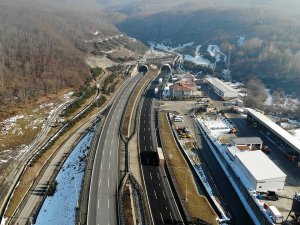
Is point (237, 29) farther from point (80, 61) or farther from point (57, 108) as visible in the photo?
point (57, 108)

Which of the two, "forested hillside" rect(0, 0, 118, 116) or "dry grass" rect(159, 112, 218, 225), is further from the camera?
"forested hillside" rect(0, 0, 118, 116)

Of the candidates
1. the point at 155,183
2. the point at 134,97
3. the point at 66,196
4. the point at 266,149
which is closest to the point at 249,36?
the point at 134,97

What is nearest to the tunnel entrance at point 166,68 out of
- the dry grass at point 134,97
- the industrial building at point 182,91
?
the dry grass at point 134,97

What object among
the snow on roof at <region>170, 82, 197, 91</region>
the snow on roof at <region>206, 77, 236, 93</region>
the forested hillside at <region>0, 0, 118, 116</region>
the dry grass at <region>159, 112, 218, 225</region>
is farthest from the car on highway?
the forested hillside at <region>0, 0, 118, 116</region>

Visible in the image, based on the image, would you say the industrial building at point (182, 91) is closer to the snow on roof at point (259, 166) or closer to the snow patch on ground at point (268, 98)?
the snow patch on ground at point (268, 98)

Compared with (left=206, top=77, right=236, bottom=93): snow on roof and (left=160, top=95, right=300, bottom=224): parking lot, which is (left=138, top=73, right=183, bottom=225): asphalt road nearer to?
(left=160, top=95, right=300, bottom=224): parking lot
